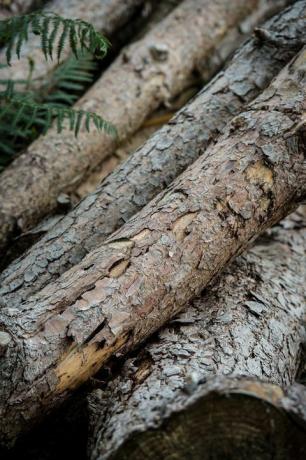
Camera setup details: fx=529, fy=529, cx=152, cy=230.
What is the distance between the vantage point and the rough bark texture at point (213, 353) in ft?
4.62

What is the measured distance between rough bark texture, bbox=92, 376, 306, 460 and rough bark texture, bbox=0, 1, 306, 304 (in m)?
0.88

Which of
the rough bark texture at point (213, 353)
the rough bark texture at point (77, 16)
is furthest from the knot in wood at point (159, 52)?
the rough bark texture at point (213, 353)

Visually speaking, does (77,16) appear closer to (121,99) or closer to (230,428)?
(121,99)

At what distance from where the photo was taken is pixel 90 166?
2.94 m

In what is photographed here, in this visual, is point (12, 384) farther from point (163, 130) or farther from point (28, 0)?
point (28, 0)

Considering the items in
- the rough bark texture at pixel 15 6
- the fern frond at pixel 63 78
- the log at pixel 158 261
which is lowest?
the log at pixel 158 261

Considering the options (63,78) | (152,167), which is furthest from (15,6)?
(152,167)

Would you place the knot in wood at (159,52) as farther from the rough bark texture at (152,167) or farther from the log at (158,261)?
the log at (158,261)

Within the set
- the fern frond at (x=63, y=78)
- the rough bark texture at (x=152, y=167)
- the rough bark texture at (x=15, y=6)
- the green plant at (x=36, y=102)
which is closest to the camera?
the rough bark texture at (x=152, y=167)

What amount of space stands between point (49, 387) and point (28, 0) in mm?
3155

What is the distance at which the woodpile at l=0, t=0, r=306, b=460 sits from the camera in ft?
4.66

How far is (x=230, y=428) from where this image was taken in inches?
55.2

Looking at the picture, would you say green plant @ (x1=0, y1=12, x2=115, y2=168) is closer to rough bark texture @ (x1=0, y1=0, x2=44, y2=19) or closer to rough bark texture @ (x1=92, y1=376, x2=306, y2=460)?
rough bark texture @ (x1=0, y1=0, x2=44, y2=19)

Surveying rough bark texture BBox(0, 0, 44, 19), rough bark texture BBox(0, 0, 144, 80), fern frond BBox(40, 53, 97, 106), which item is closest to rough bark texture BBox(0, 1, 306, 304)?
fern frond BBox(40, 53, 97, 106)
